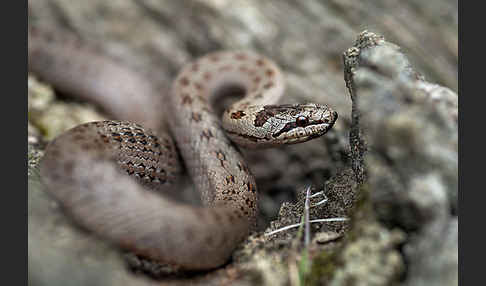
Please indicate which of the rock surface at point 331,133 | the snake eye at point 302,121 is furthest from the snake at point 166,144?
the rock surface at point 331,133

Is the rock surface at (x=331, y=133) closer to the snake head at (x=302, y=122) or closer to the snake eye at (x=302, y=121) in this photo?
the snake head at (x=302, y=122)

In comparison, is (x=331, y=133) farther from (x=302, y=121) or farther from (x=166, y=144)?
(x=166, y=144)

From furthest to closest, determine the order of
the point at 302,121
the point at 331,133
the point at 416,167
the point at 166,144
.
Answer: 1. the point at 331,133
2. the point at 166,144
3. the point at 302,121
4. the point at 416,167

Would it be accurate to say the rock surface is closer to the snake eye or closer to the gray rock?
the gray rock

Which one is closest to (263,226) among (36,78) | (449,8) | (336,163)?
(336,163)

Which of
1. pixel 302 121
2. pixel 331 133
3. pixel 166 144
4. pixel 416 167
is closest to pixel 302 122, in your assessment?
pixel 302 121
